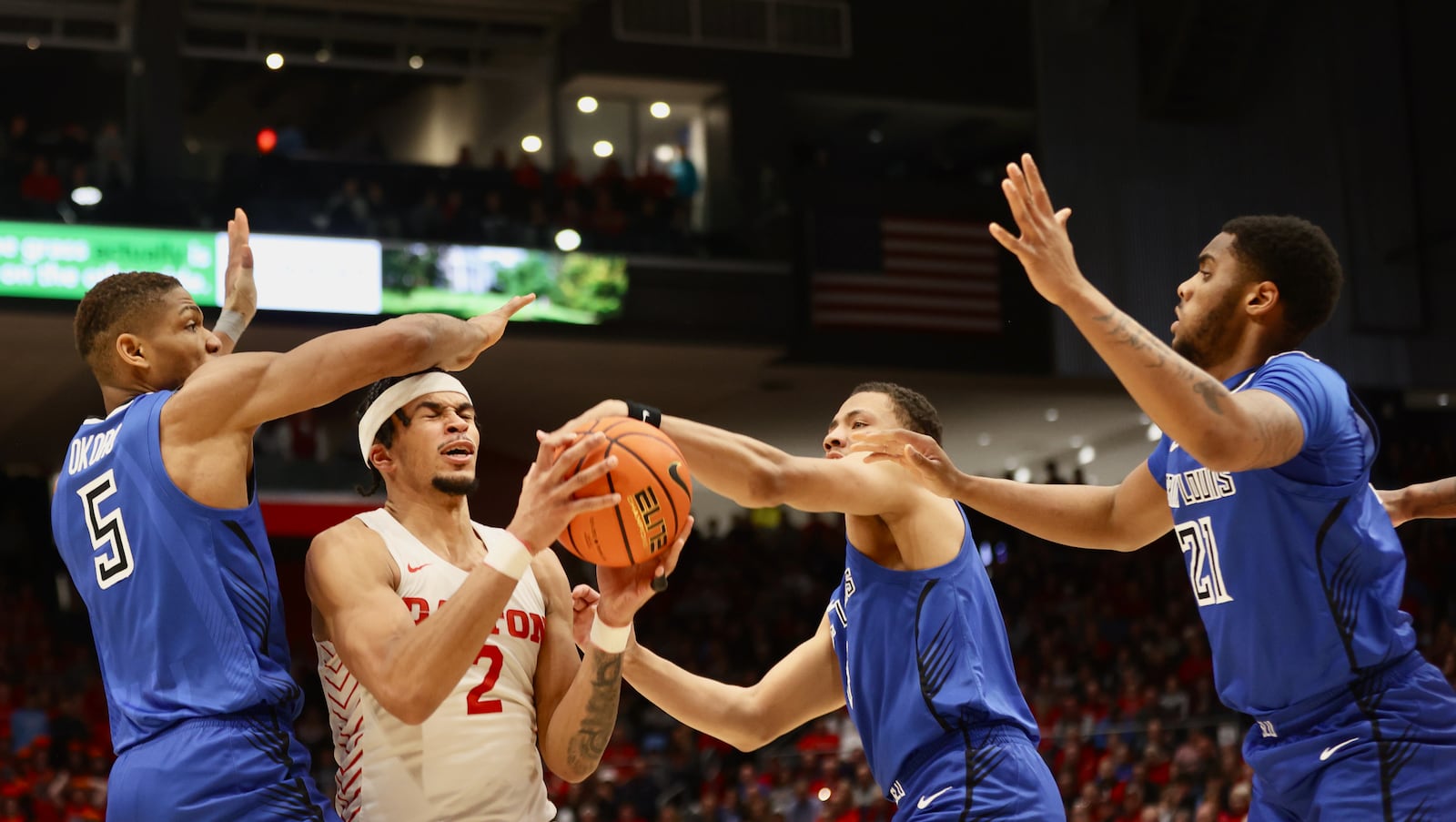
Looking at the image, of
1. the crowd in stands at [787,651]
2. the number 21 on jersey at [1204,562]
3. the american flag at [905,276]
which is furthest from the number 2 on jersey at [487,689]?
the american flag at [905,276]

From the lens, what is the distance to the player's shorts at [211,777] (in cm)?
397

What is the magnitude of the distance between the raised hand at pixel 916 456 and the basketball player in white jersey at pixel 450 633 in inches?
30.6

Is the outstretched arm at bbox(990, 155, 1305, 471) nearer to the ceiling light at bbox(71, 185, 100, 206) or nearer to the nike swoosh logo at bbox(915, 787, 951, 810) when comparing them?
the nike swoosh logo at bbox(915, 787, 951, 810)

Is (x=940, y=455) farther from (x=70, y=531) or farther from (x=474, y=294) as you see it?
(x=474, y=294)

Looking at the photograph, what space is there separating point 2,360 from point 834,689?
1712cm

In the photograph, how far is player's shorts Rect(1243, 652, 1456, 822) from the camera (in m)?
3.99

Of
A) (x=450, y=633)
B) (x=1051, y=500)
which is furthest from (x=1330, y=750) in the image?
(x=450, y=633)

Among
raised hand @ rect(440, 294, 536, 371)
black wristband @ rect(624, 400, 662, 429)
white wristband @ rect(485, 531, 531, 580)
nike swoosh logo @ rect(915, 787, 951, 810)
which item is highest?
raised hand @ rect(440, 294, 536, 371)

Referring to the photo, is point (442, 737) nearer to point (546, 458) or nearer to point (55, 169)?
point (546, 458)

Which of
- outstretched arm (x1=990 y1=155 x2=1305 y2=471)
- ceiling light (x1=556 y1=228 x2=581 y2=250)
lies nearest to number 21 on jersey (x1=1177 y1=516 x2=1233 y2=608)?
outstretched arm (x1=990 y1=155 x2=1305 y2=471)

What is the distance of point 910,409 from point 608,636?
1.42 meters

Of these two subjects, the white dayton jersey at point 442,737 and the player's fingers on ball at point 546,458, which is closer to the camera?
the player's fingers on ball at point 546,458

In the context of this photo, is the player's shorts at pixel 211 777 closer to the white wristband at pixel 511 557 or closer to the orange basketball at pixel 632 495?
the white wristband at pixel 511 557

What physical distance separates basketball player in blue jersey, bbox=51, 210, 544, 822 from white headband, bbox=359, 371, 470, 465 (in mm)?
561
